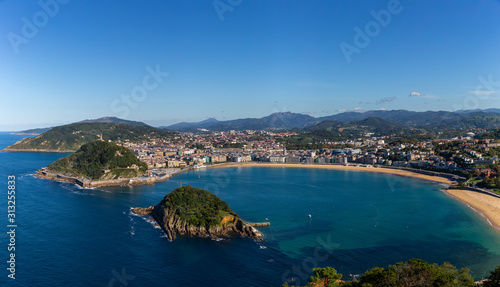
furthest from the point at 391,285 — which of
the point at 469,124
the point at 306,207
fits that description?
the point at 469,124

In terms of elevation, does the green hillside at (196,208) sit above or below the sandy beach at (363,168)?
above

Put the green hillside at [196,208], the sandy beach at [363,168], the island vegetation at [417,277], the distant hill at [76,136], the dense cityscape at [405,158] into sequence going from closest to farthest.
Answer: the island vegetation at [417,277] → the green hillside at [196,208] → the sandy beach at [363,168] → the dense cityscape at [405,158] → the distant hill at [76,136]

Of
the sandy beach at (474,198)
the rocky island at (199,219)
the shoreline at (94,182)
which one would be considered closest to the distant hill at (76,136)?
the shoreline at (94,182)

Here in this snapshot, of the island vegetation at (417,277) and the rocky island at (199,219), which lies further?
the rocky island at (199,219)

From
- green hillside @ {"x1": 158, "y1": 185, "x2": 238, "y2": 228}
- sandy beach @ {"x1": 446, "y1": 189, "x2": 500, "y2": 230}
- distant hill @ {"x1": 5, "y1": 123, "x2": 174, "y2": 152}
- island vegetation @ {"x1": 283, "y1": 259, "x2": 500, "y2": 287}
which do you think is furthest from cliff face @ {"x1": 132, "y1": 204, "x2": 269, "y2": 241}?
distant hill @ {"x1": 5, "y1": 123, "x2": 174, "y2": 152}

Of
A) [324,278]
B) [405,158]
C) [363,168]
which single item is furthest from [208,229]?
[405,158]

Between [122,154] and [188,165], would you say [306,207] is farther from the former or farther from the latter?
[188,165]

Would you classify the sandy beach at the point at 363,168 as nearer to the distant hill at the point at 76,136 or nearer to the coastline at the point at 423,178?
the coastline at the point at 423,178

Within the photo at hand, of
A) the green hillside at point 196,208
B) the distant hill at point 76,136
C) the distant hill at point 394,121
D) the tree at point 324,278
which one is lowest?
the tree at point 324,278
